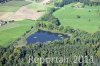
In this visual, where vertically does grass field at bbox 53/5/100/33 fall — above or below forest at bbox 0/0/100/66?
below

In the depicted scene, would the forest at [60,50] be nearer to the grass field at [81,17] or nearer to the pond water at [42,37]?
the pond water at [42,37]

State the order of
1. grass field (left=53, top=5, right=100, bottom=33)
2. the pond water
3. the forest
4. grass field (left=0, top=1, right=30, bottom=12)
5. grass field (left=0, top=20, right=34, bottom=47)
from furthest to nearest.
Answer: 1. grass field (left=0, top=1, right=30, bottom=12)
2. grass field (left=53, top=5, right=100, bottom=33)
3. the pond water
4. grass field (left=0, top=20, right=34, bottom=47)
5. the forest

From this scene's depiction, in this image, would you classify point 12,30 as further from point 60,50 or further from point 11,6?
point 11,6

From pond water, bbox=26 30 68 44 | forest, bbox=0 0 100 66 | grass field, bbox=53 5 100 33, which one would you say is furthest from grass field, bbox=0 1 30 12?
pond water, bbox=26 30 68 44

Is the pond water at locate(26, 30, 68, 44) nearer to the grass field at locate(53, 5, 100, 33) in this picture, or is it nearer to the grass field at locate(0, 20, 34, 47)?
the grass field at locate(0, 20, 34, 47)

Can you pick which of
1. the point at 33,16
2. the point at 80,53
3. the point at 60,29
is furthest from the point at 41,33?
the point at 80,53

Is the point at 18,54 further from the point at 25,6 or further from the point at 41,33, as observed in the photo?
the point at 25,6
